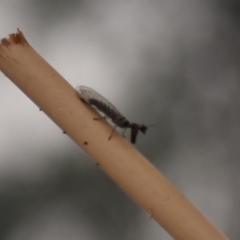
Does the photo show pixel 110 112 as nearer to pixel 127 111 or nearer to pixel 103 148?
pixel 103 148

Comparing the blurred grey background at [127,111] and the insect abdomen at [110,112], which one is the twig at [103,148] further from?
the blurred grey background at [127,111]

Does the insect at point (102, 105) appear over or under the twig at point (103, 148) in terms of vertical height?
over

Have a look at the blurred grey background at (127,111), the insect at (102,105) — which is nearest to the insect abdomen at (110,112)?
the insect at (102,105)

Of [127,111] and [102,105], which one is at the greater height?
[127,111]

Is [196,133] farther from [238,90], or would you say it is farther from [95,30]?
[95,30]

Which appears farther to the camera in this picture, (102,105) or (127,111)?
(127,111)

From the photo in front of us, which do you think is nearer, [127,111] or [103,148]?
[103,148]

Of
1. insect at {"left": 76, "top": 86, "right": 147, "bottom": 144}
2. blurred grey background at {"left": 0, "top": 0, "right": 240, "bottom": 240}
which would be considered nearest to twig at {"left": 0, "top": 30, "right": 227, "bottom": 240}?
insect at {"left": 76, "top": 86, "right": 147, "bottom": 144}

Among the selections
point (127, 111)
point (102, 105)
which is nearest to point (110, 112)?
point (102, 105)
